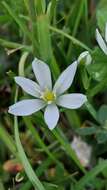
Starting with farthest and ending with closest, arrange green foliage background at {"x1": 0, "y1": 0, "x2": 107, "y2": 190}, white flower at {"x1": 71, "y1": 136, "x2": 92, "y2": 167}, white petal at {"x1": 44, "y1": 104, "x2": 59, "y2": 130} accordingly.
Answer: white flower at {"x1": 71, "y1": 136, "x2": 92, "y2": 167} → green foliage background at {"x1": 0, "y1": 0, "x2": 107, "y2": 190} → white petal at {"x1": 44, "y1": 104, "x2": 59, "y2": 130}

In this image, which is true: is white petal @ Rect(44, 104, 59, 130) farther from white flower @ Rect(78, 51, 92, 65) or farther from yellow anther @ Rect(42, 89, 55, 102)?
white flower @ Rect(78, 51, 92, 65)

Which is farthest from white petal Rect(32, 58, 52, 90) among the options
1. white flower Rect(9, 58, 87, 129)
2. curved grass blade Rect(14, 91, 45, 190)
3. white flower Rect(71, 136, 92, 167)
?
white flower Rect(71, 136, 92, 167)

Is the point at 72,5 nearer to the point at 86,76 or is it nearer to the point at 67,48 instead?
the point at 67,48

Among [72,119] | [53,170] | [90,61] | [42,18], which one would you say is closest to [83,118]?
[72,119]

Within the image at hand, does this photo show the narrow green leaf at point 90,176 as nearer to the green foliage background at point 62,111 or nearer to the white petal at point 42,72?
the green foliage background at point 62,111

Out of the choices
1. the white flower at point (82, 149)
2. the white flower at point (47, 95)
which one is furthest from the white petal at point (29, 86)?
the white flower at point (82, 149)

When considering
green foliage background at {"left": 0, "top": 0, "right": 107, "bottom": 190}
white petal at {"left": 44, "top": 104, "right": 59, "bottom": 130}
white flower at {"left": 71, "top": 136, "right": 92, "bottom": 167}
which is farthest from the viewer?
white flower at {"left": 71, "top": 136, "right": 92, "bottom": 167}
